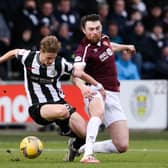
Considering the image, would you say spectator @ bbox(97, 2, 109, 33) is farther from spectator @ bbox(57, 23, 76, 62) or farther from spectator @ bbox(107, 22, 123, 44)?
spectator @ bbox(57, 23, 76, 62)

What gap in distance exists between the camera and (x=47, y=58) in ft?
38.5

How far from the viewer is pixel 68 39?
2141cm

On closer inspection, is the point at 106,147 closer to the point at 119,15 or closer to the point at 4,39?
the point at 4,39

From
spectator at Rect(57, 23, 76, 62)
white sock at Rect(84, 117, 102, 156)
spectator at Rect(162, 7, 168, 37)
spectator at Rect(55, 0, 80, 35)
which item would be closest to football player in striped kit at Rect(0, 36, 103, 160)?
white sock at Rect(84, 117, 102, 156)

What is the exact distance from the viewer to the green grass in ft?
37.0

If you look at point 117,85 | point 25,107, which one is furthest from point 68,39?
point 117,85

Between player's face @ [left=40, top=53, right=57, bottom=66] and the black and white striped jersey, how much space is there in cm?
6

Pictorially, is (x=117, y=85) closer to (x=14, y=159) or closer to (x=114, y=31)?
(x=14, y=159)

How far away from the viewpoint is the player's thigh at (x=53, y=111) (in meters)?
11.6

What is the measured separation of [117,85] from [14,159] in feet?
6.01

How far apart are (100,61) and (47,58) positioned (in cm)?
86

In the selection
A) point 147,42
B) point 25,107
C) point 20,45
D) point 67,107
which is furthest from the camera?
point 147,42

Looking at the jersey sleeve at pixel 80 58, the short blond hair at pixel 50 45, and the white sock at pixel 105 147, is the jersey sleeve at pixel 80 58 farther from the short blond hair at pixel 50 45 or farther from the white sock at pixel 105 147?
the white sock at pixel 105 147

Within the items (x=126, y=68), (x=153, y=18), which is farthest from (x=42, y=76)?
(x=153, y=18)
